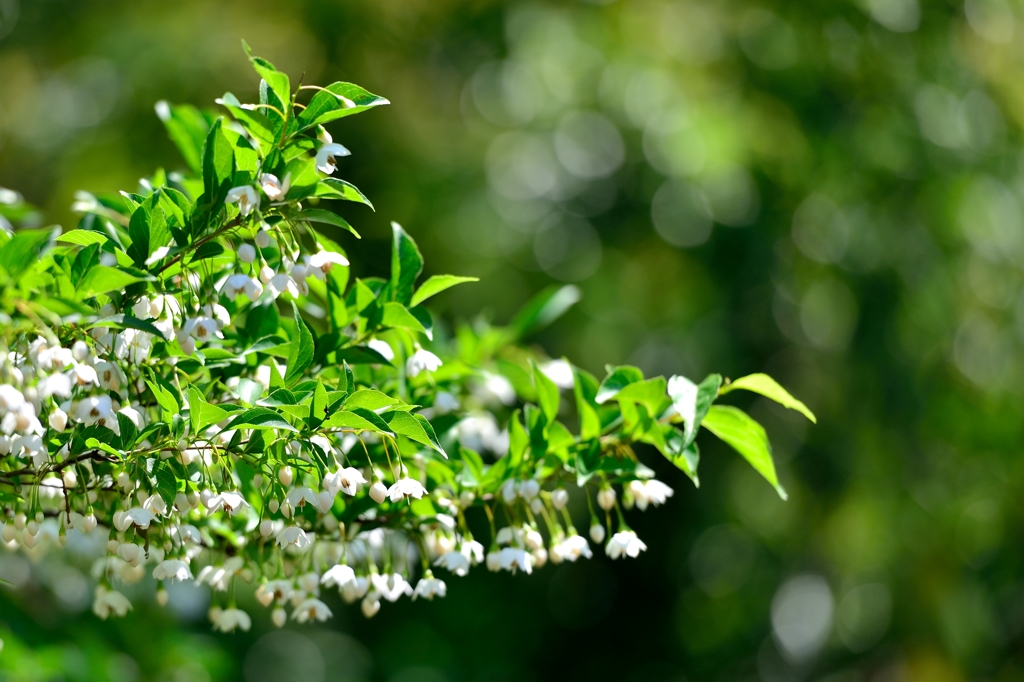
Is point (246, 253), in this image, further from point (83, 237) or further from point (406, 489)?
point (406, 489)

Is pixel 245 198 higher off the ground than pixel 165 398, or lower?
higher

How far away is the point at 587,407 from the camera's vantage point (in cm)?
81

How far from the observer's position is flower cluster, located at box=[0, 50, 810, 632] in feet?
1.93

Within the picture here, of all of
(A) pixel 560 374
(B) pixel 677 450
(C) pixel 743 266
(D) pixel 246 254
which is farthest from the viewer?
(C) pixel 743 266

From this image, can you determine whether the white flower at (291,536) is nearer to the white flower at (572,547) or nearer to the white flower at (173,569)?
the white flower at (173,569)

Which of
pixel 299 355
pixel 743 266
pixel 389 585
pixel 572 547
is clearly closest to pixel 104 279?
pixel 299 355

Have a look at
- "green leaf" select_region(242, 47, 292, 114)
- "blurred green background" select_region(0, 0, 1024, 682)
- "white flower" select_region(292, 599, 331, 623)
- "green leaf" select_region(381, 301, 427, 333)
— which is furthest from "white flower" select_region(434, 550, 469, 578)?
"blurred green background" select_region(0, 0, 1024, 682)

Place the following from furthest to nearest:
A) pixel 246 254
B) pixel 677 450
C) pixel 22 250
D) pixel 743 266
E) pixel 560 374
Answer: pixel 743 266
pixel 560 374
pixel 677 450
pixel 246 254
pixel 22 250

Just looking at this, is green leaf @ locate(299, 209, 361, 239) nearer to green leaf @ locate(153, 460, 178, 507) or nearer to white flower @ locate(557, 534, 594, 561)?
green leaf @ locate(153, 460, 178, 507)

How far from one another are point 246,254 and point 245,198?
0.06m

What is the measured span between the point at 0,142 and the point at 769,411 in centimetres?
369

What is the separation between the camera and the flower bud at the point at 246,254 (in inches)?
25.0

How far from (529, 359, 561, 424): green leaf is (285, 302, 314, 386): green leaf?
24cm

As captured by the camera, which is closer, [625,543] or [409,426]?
[409,426]
